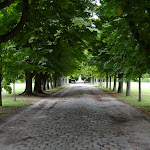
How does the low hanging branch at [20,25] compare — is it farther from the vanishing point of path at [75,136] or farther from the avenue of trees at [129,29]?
the vanishing point of path at [75,136]

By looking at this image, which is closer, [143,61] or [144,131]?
[144,131]

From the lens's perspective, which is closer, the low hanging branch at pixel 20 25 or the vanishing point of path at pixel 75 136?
the vanishing point of path at pixel 75 136

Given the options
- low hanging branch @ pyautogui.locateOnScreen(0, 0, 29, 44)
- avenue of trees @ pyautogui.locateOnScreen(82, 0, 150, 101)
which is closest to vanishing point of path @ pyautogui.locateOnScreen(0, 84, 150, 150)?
avenue of trees @ pyautogui.locateOnScreen(82, 0, 150, 101)

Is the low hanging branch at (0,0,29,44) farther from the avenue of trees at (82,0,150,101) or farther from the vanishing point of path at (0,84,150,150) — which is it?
the vanishing point of path at (0,84,150,150)

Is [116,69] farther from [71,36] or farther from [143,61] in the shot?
[71,36]

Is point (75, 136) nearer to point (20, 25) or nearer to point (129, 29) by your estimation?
point (20, 25)

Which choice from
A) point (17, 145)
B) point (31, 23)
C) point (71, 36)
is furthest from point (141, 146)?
point (31, 23)

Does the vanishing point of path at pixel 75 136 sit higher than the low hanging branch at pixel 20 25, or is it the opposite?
the low hanging branch at pixel 20 25

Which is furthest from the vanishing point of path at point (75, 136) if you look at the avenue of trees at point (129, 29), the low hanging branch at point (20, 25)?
the low hanging branch at point (20, 25)

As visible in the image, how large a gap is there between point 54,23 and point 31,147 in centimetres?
522

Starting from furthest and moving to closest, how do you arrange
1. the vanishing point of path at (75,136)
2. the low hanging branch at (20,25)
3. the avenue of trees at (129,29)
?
the low hanging branch at (20,25) < the avenue of trees at (129,29) < the vanishing point of path at (75,136)

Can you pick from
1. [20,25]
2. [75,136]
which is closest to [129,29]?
[20,25]

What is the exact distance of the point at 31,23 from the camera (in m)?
8.68

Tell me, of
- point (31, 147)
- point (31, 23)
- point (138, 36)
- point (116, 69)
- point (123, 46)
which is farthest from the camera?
point (116, 69)
